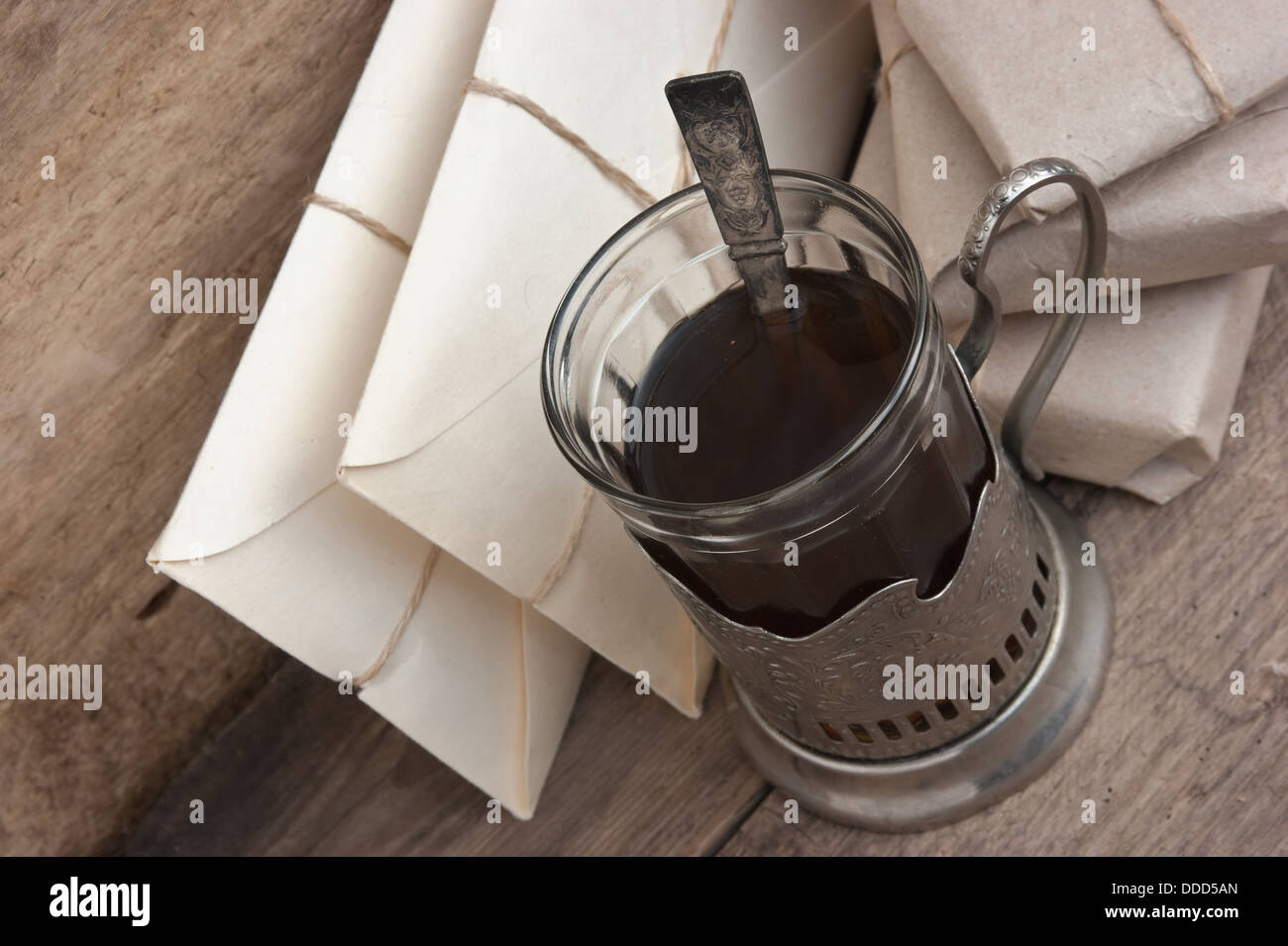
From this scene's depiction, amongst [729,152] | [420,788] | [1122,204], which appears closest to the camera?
[729,152]

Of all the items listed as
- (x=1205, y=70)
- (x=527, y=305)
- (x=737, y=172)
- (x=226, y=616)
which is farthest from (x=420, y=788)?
(x=1205, y=70)

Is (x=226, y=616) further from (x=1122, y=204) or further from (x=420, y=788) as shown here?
(x=1122, y=204)

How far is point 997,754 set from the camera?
55 centimetres

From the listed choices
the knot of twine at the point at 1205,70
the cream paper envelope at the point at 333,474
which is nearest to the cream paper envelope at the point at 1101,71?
the knot of twine at the point at 1205,70

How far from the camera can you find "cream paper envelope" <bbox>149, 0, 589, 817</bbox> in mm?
500

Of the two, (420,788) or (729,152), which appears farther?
(420,788)

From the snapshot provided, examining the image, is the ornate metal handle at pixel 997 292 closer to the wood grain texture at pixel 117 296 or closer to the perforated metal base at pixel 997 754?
the perforated metal base at pixel 997 754

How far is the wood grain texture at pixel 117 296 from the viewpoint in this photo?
→ 511 mm

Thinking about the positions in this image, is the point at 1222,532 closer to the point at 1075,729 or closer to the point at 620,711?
the point at 1075,729

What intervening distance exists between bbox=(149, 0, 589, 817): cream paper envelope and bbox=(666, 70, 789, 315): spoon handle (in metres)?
0.17

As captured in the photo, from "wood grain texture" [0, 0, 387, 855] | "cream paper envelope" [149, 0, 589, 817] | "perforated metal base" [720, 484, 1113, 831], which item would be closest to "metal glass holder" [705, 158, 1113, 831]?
"perforated metal base" [720, 484, 1113, 831]

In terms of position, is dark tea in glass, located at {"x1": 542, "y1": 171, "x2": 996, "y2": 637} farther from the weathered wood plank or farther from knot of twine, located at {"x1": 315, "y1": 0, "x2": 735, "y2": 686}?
the weathered wood plank

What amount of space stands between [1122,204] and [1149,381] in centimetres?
8
